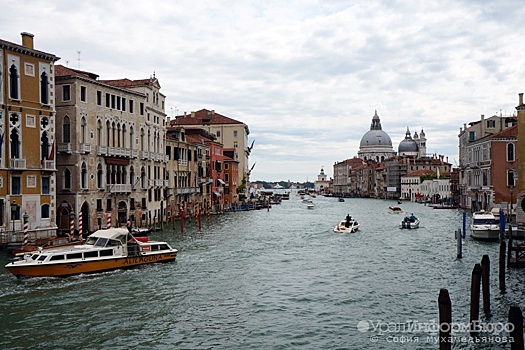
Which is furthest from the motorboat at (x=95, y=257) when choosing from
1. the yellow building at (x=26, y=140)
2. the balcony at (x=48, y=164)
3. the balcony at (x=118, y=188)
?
the balcony at (x=118, y=188)

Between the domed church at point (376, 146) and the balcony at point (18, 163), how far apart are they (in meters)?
152

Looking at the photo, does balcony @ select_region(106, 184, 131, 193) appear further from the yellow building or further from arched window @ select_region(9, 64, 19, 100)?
arched window @ select_region(9, 64, 19, 100)

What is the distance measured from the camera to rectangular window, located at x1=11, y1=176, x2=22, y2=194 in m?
26.1

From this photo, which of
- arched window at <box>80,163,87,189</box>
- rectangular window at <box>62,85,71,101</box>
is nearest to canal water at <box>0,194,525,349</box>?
arched window at <box>80,163,87,189</box>

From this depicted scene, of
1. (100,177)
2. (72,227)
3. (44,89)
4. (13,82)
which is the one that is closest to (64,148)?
(100,177)

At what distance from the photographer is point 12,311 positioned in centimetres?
1488

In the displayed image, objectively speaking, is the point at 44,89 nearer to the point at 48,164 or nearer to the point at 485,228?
the point at 48,164

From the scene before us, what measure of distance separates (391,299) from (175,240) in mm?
16956

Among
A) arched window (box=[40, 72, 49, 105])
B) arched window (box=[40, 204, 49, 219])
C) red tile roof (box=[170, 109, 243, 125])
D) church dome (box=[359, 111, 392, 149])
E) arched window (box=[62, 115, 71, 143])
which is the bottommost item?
arched window (box=[40, 204, 49, 219])

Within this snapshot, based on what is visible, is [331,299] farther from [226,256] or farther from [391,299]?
[226,256]

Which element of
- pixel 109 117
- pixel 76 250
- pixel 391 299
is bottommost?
pixel 391 299

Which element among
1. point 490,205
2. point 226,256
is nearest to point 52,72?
point 226,256

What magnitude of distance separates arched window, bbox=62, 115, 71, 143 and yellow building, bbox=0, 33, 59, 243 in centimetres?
287

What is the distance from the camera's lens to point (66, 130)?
A: 31594 mm
